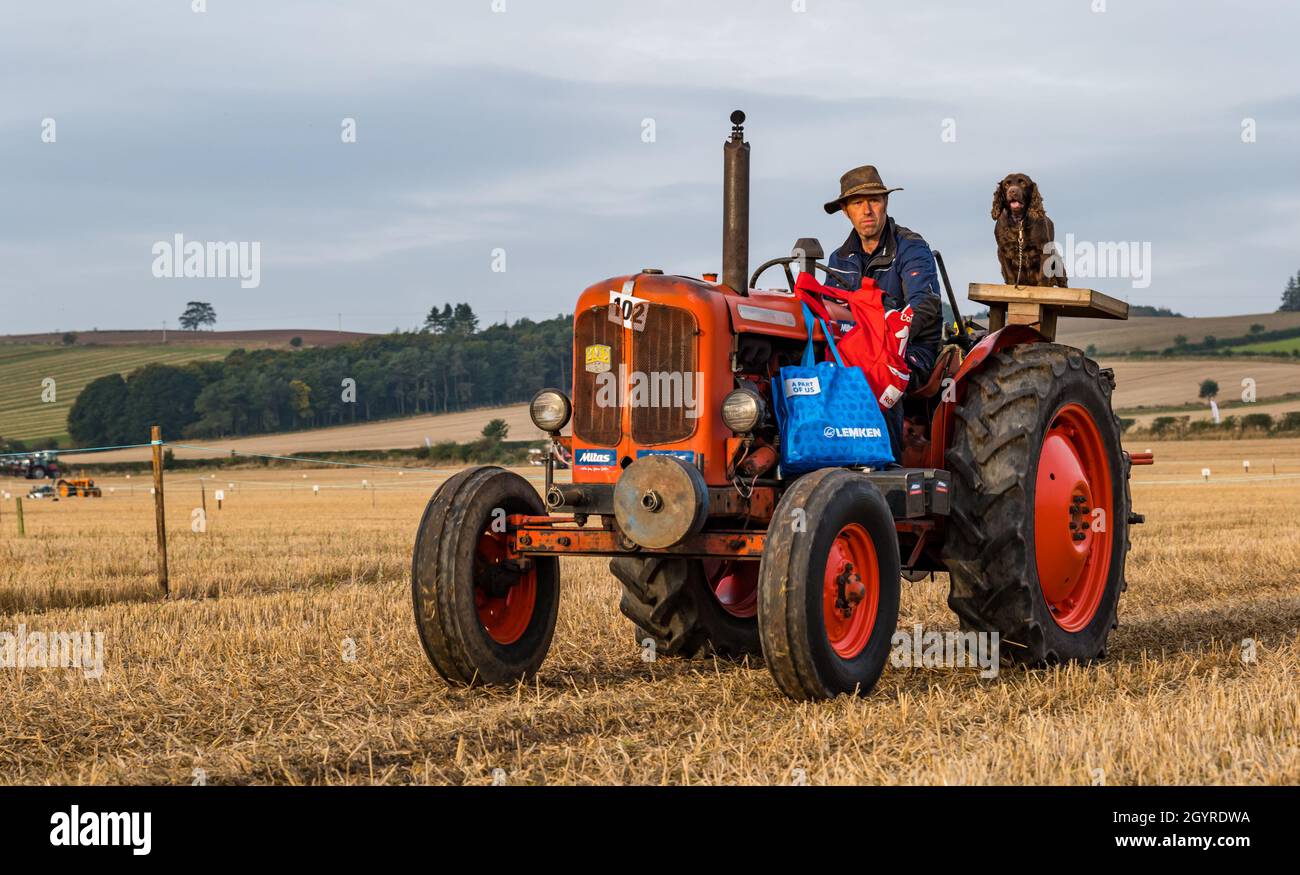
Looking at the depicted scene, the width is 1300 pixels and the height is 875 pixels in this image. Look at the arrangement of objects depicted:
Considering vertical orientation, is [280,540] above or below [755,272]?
below

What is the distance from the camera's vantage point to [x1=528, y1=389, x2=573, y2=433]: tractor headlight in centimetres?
695

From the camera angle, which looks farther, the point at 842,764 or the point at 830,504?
the point at 830,504

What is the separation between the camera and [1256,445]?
4159 centimetres

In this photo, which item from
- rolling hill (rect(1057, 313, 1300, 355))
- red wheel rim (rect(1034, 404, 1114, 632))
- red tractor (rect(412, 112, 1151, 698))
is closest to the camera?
red tractor (rect(412, 112, 1151, 698))

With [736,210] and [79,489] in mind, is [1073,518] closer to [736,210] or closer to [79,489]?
[736,210]

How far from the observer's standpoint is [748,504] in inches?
263

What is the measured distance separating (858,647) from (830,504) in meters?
0.80

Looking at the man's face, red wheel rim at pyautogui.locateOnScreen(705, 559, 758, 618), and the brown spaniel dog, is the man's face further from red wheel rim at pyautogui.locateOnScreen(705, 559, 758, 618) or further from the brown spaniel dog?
red wheel rim at pyautogui.locateOnScreen(705, 559, 758, 618)

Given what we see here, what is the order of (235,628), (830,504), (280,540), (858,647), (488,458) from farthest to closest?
1. (488,458)
2. (280,540)
3. (235,628)
4. (858,647)
5. (830,504)

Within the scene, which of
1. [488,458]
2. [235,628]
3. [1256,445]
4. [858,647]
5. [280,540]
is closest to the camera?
[858,647]

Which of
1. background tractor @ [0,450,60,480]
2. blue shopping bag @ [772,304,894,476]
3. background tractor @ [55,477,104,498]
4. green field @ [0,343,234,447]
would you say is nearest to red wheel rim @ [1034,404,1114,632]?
blue shopping bag @ [772,304,894,476]

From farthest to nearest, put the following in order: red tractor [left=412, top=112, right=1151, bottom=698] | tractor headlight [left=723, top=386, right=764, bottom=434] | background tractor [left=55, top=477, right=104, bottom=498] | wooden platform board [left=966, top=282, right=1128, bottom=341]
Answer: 1. background tractor [left=55, top=477, right=104, bottom=498]
2. wooden platform board [left=966, top=282, right=1128, bottom=341]
3. tractor headlight [left=723, top=386, right=764, bottom=434]
4. red tractor [left=412, top=112, right=1151, bottom=698]
